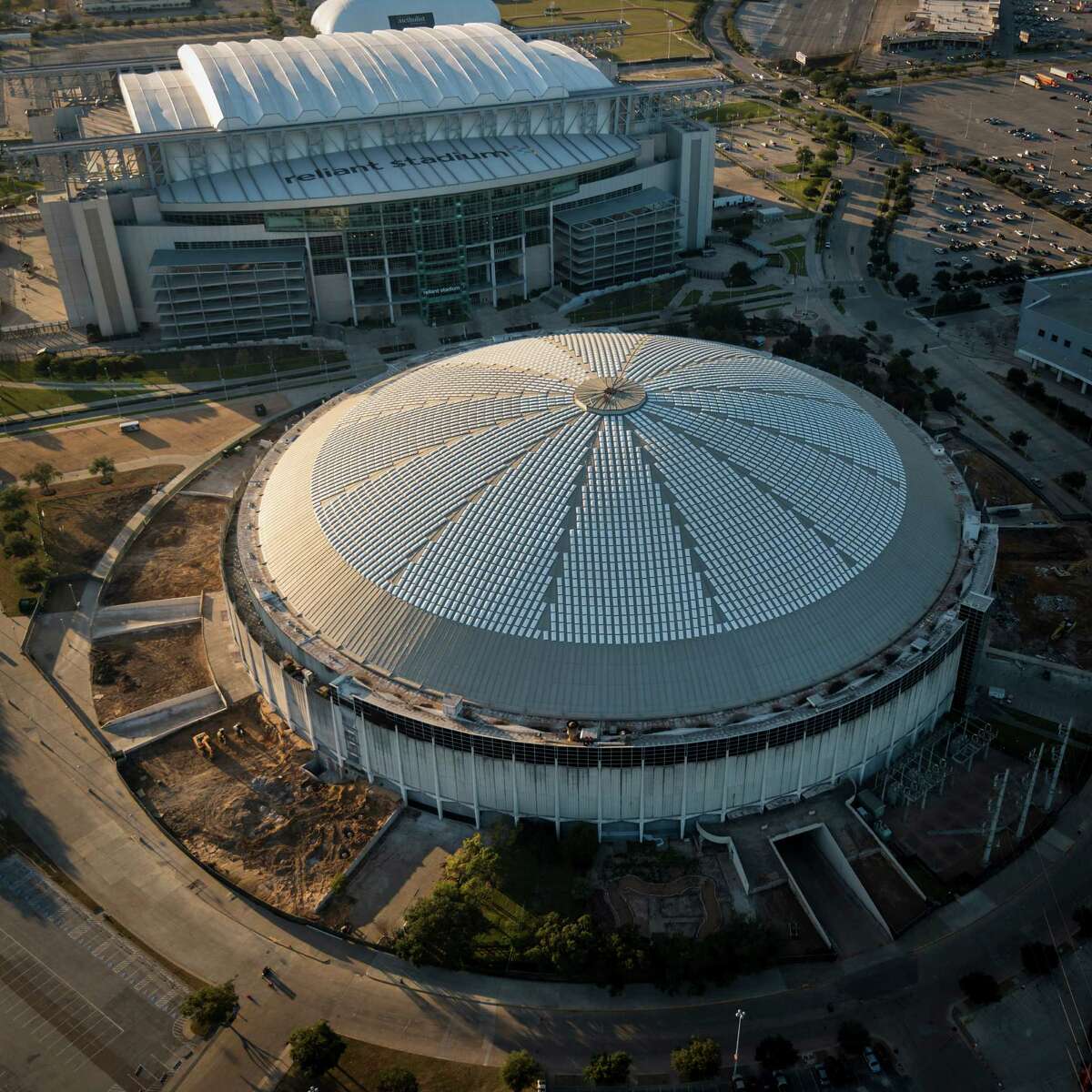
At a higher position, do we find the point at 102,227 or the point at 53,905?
the point at 102,227

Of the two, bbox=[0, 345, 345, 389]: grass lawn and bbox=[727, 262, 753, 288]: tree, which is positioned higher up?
bbox=[727, 262, 753, 288]: tree

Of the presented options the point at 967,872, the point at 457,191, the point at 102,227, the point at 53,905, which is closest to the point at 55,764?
the point at 53,905

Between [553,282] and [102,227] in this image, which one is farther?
[553,282]

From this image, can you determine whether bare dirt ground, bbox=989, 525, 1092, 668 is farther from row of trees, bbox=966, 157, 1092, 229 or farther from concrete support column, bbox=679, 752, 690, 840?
row of trees, bbox=966, 157, 1092, 229

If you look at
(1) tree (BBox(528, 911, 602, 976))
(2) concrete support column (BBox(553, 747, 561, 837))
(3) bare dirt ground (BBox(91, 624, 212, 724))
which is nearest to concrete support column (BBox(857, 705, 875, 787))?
(2) concrete support column (BBox(553, 747, 561, 837))

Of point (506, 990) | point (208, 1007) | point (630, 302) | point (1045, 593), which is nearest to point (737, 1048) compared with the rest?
point (506, 990)

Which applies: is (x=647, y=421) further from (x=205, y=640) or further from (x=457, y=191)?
(x=457, y=191)

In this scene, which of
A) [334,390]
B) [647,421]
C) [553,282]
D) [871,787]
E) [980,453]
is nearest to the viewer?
[871,787]
